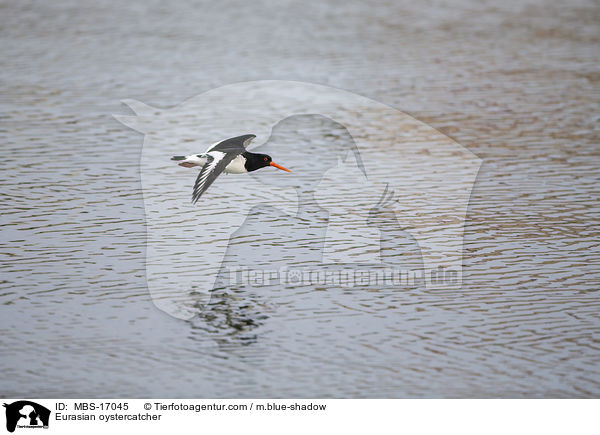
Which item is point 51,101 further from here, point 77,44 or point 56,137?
point 77,44

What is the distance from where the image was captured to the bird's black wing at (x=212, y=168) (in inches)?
336

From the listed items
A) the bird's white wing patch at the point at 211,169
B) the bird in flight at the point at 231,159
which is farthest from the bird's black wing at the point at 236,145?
the bird's white wing patch at the point at 211,169

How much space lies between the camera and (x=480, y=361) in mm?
7422

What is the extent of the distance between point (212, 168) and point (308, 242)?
52.1 inches

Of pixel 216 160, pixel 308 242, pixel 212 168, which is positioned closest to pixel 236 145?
pixel 216 160

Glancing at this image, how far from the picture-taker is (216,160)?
30.2 ft

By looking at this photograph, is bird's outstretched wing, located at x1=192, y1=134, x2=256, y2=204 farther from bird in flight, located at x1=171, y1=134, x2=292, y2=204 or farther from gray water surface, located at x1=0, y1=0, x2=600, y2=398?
gray water surface, located at x1=0, y1=0, x2=600, y2=398

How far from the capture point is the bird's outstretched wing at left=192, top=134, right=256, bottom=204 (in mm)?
8594

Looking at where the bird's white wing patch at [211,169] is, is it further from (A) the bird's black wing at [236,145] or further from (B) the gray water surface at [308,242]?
(B) the gray water surface at [308,242]

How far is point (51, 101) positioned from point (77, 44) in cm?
445

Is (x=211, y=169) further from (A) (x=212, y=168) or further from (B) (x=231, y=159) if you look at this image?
(B) (x=231, y=159)
